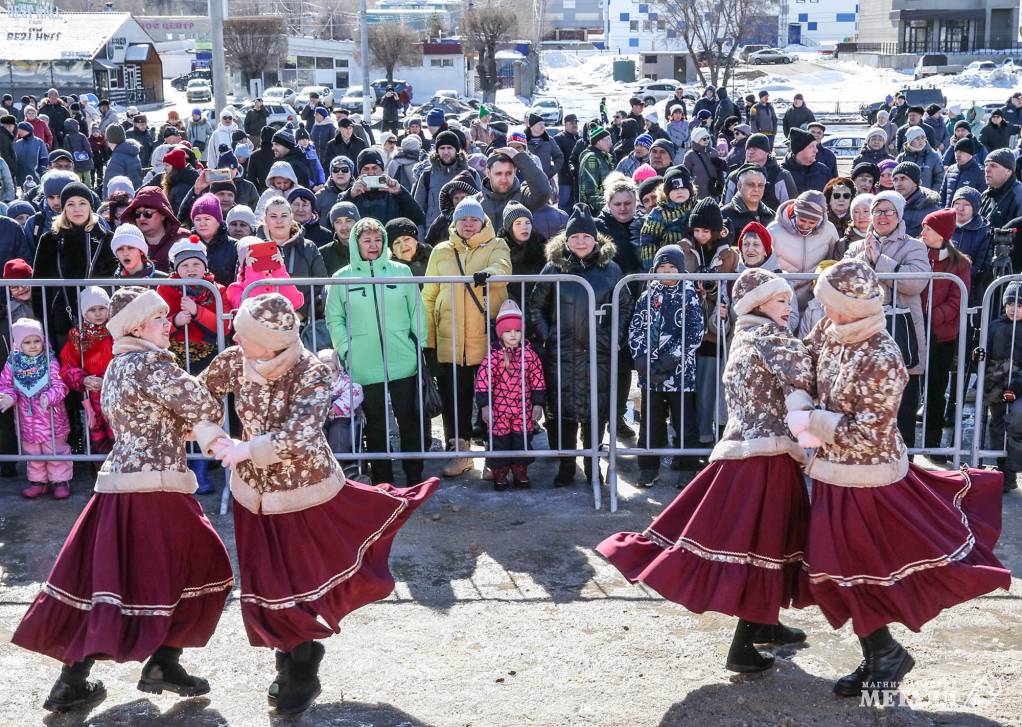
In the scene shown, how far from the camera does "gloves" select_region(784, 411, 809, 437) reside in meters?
4.57

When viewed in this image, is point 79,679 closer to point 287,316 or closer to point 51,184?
point 287,316

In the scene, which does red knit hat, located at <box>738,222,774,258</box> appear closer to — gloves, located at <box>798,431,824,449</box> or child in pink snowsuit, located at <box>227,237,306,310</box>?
child in pink snowsuit, located at <box>227,237,306,310</box>

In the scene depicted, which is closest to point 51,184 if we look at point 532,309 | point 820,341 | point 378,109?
point 532,309

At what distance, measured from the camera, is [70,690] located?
471 cm

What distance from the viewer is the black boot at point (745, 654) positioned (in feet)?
16.3

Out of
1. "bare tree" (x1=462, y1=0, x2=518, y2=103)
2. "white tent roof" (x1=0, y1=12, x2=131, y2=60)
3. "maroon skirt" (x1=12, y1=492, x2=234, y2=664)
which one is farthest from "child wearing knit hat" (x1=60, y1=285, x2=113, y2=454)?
"bare tree" (x1=462, y1=0, x2=518, y2=103)

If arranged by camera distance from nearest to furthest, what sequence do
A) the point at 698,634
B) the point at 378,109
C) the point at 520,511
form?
the point at 698,634 → the point at 520,511 → the point at 378,109

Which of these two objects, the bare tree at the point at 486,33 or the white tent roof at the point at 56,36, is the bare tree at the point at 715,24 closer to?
the bare tree at the point at 486,33

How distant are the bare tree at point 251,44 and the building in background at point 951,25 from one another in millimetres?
41216

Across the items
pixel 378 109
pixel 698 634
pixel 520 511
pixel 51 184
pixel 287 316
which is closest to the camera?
pixel 287 316

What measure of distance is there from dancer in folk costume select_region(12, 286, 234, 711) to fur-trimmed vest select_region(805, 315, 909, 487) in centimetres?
230

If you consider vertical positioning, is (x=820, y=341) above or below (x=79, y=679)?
above

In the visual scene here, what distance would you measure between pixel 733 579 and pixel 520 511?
2.58m

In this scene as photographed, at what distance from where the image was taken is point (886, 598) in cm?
458
